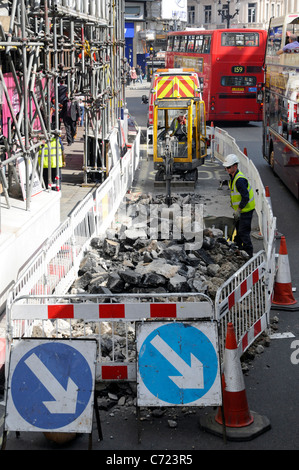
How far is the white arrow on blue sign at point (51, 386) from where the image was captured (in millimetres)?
6027

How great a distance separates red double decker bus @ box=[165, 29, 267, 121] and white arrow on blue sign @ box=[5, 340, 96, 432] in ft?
92.3

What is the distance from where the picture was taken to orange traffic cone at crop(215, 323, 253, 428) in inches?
255

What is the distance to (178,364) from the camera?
20.9 feet

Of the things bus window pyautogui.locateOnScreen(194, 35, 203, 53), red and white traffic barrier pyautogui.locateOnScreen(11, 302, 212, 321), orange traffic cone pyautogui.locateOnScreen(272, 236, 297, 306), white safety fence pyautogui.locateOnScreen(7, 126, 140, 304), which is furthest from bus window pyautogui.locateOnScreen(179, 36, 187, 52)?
red and white traffic barrier pyautogui.locateOnScreen(11, 302, 212, 321)

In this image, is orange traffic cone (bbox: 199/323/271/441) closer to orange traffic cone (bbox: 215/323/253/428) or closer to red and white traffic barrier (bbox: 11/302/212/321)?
orange traffic cone (bbox: 215/323/253/428)

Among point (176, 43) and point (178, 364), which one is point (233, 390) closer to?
point (178, 364)

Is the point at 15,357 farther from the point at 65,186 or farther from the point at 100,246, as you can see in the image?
the point at 65,186

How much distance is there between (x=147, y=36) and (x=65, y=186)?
220 feet

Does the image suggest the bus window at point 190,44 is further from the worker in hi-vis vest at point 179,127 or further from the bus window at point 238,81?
the worker in hi-vis vest at point 179,127

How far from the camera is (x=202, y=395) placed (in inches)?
248

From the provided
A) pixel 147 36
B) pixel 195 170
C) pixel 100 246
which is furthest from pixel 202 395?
pixel 147 36

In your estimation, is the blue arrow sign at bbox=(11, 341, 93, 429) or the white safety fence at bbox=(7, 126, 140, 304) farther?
the white safety fence at bbox=(7, 126, 140, 304)

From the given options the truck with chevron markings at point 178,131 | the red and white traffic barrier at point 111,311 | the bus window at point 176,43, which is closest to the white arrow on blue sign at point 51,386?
the red and white traffic barrier at point 111,311

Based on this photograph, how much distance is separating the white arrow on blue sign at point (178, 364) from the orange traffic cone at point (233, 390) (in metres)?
0.14
